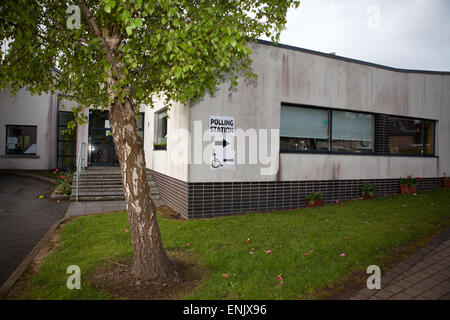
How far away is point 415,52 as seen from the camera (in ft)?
73.4

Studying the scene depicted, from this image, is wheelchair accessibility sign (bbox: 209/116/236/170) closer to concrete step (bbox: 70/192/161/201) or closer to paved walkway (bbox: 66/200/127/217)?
paved walkway (bbox: 66/200/127/217)

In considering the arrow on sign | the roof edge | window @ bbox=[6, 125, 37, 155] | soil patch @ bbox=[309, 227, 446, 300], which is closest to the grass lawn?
soil patch @ bbox=[309, 227, 446, 300]

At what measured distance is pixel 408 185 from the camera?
1002 centimetres

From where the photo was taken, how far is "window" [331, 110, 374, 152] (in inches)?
355

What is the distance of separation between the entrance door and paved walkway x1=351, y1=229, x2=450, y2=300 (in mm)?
12076

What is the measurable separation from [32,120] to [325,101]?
15.5 m

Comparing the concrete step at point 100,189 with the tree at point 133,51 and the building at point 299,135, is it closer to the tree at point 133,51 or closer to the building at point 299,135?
the building at point 299,135

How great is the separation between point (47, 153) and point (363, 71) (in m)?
15.7

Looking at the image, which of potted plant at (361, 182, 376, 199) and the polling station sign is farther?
potted plant at (361, 182, 376, 199)

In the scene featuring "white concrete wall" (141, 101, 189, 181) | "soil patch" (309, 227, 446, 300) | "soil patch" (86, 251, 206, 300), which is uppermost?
"white concrete wall" (141, 101, 189, 181)

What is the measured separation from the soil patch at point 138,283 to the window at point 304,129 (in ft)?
15.8

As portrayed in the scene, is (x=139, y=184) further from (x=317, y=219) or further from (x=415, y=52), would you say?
(x=415, y=52)

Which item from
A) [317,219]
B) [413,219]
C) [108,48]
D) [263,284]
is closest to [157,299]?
[263,284]

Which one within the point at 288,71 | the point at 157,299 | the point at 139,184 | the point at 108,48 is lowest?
the point at 157,299
